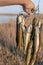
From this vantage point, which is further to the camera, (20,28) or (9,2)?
(20,28)

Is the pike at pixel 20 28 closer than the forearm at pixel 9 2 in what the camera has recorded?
No

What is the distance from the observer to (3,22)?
257 inches

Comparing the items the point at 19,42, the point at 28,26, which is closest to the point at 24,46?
the point at 19,42

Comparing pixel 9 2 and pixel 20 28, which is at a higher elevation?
pixel 9 2

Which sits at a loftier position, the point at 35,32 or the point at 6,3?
the point at 6,3

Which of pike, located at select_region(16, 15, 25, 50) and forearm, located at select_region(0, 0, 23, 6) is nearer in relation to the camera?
forearm, located at select_region(0, 0, 23, 6)

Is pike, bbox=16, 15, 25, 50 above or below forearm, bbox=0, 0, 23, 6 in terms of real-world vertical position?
below

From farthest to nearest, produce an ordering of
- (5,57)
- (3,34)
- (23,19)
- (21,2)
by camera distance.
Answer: (3,34), (5,57), (23,19), (21,2)

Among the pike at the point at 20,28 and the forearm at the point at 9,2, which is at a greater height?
the forearm at the point at 9,2

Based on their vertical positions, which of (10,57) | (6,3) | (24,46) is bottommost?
(10,57)

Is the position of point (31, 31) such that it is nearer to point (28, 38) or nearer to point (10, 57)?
point (28, 38)

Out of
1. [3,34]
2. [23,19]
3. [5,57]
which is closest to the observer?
[23,19]

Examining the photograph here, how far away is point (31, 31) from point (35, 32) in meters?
0.05

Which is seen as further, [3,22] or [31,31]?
[3,22]
